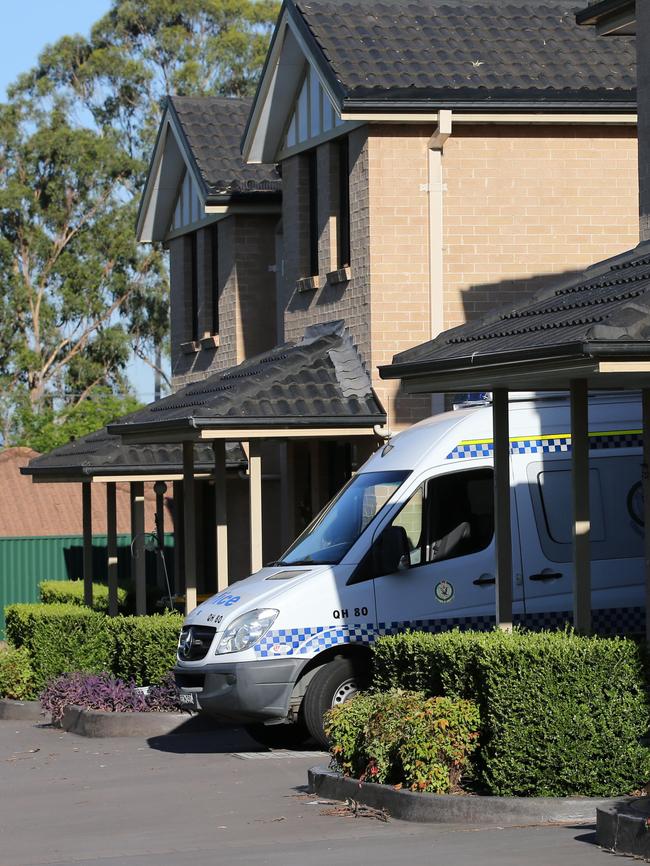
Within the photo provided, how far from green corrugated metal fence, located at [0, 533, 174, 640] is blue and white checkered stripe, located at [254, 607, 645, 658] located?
19.1 m

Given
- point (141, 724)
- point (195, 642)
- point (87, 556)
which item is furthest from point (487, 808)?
point (87, 556)

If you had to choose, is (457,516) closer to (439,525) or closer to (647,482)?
(439,525)

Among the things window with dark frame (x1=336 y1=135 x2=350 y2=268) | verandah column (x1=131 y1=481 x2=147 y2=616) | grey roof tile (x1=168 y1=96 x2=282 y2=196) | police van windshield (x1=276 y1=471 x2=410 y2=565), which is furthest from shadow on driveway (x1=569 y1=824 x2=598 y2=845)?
grey roof tile (x1=168 y1=96 x2=282 y2=196)

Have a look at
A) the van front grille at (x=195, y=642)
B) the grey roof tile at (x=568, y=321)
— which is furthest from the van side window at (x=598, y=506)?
the van front grille at (x=195, y=642)

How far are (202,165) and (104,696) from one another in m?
10.4

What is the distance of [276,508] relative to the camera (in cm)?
2297

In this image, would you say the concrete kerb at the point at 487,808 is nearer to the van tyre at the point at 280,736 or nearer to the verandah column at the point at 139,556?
the van tyre at the point at 280,736

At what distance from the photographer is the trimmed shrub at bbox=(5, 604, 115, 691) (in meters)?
18.2

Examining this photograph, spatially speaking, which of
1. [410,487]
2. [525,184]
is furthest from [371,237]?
[410,487]

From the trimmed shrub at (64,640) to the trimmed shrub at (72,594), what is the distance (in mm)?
4298

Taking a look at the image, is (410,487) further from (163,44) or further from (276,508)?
(163,44)

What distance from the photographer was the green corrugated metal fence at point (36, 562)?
3244cm

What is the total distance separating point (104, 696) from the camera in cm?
1633

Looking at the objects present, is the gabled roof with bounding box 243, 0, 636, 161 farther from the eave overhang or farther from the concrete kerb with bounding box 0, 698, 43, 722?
the concrete kerb with bounding box 0, 698, 43, 722
